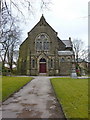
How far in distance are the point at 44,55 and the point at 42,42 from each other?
3902 millimetres

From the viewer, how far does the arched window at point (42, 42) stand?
45.2 m

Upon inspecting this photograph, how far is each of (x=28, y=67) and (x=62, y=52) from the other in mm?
10412

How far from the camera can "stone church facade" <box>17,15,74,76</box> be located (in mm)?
43656

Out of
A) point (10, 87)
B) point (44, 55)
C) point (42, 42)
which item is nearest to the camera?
point (10, 87)

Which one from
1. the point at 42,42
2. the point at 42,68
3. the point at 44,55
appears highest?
the point at 42,42

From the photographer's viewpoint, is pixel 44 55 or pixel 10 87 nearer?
pixel 10 87

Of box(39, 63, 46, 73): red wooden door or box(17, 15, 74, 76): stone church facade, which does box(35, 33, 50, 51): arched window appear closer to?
box(17, 15, 74, 76): stone church facade

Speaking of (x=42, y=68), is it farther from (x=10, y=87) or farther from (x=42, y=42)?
(x=10, y=87)

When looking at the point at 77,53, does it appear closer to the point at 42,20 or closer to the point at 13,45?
the point at 42,20

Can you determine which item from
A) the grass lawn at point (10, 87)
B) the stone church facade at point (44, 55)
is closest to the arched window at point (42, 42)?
the stone church facade at point (44, 55)

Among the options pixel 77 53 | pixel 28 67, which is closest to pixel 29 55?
pixel 28 67

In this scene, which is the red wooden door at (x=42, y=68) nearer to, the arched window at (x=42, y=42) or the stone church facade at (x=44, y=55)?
the stone church facade at (x=44, y=55)

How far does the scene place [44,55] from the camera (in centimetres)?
4400

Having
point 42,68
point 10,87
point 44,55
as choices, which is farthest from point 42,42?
point 10,87
